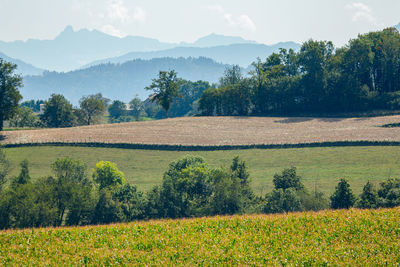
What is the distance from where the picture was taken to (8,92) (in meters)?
96.2

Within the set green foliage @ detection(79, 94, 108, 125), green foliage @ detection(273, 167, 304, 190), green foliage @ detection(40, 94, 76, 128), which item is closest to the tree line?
green foliage @ detection(273, 167, 304, 190)

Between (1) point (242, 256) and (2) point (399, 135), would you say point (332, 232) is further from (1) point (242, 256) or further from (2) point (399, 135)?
(2) point (399, 135)

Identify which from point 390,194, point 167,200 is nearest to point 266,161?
point 390,194

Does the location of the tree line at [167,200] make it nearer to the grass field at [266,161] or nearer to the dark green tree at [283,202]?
the dark green tree at [283,202]

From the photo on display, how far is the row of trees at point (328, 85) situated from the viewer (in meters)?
107

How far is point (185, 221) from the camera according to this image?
27.4 m

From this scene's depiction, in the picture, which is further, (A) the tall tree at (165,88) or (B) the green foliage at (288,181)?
(A) the tall tree at (165,88)

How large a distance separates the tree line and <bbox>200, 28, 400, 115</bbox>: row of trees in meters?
64.7

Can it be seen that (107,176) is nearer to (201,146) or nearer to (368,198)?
(201,146)

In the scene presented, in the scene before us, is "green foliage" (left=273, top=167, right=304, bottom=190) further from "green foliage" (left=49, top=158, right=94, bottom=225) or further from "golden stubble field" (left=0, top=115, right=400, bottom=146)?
"golden stubble field" (left=0, top=115, right=400, bottom=146)

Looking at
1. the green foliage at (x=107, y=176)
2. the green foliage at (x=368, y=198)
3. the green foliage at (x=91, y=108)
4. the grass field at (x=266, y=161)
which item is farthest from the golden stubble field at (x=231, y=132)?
the green foliage at (x=91, y=108)

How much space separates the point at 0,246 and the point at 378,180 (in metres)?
48.9

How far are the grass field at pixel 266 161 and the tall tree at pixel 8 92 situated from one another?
21.7m

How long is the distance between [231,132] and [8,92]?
55.5 m
